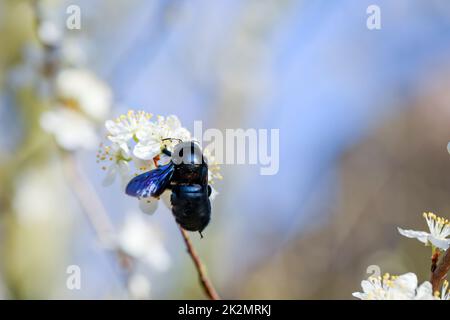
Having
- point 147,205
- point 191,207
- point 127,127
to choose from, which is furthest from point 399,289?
point 127,127

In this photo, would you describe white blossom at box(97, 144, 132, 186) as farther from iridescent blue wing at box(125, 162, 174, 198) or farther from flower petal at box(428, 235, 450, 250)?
flower petal at box(428, 235, 450, 250)

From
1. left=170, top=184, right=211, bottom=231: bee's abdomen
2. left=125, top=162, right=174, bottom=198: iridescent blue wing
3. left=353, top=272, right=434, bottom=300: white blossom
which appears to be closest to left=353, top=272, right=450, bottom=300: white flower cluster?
left=353, top=272, right=434, bottom=300: white blossom

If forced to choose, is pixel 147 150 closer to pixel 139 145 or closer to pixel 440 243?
pixel 139 145

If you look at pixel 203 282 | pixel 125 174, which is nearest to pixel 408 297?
pixel 203 282

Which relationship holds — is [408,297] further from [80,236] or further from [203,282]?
[80,236]

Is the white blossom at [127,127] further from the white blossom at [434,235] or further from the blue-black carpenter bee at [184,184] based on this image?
the white blossom at [434,235]

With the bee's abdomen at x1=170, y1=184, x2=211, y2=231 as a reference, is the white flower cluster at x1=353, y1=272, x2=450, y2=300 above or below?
below
